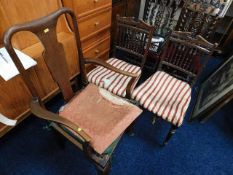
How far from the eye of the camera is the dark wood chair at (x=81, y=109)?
0.84 m

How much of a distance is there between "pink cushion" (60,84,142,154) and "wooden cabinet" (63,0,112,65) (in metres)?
0.57

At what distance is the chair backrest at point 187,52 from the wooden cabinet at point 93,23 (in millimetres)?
681

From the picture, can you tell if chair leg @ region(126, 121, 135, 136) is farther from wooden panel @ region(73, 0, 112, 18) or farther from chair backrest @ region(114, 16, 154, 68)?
wooden panel @ region(73, 0, 112, 18)

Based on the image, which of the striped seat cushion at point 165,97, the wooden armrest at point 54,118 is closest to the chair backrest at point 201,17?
the striped seat cushion at point 165,97

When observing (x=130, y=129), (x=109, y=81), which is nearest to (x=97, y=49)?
(x=109, y=81)

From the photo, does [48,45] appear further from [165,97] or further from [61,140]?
[165,97]

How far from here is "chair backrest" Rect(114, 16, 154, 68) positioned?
1423 mm

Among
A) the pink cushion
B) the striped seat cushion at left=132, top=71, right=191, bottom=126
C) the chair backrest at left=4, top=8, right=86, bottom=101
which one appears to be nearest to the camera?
the chair backrest at left=4, top=8, right=86, bottom=101

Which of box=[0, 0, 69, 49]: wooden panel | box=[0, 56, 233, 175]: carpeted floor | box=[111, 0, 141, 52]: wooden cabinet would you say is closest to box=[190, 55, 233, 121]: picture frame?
box=[0, 56, 233, 175]: carpeted floor

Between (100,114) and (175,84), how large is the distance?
2.34 feet

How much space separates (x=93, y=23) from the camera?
150cm

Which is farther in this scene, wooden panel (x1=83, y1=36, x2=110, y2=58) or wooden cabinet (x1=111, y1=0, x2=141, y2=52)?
wooden cabinet (x1=111, y1=0, x2=141, y2=52)

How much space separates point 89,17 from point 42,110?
93 cm

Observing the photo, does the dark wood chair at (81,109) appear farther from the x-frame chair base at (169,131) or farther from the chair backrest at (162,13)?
the chair backrest at (162,13)
